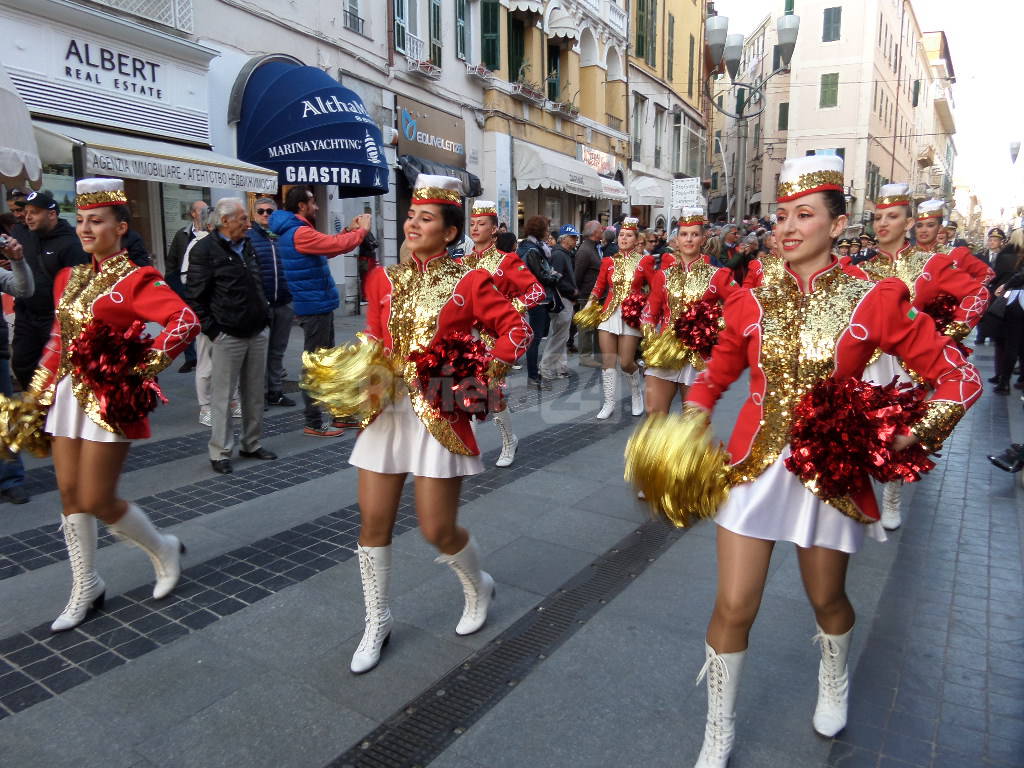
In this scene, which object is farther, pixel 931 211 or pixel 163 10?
pixel 163 10

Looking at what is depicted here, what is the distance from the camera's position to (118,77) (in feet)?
34.8

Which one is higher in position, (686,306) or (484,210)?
(484,210)

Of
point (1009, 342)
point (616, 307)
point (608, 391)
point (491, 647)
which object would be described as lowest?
point (491, 647)

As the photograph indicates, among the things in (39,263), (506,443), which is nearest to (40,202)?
(39,263)

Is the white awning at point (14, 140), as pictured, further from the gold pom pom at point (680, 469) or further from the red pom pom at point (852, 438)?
the red pom pom at point (852, 438)

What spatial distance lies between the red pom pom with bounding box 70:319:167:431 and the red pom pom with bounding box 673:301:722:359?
3.43 m

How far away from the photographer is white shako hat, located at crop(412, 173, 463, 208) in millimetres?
3199

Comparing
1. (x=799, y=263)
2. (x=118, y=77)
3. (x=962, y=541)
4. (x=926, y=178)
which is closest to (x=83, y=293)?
(x=799, y=263)

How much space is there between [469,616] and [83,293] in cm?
231

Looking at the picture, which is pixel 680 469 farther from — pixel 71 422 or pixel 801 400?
pixel 71 422

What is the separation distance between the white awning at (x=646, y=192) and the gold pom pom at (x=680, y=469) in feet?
91.2

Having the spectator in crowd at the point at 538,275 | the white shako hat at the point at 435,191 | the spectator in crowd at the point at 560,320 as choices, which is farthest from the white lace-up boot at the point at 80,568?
the spectator in crowd at the point at 560,320

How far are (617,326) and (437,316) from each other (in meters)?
4.61

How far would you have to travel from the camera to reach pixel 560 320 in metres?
10.4
